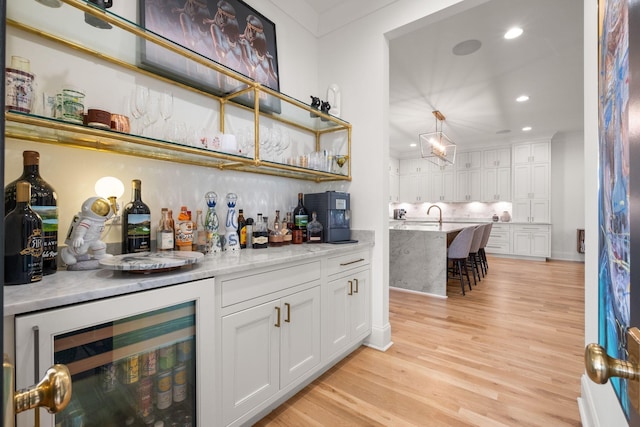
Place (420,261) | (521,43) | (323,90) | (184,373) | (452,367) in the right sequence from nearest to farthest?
(184,373)
(452,367)
(323,90)
(521,43)
(420,261)

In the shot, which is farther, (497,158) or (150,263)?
(497,158)

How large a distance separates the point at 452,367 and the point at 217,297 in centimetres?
182

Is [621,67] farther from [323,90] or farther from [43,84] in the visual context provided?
[323,90]

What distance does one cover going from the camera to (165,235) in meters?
1.58

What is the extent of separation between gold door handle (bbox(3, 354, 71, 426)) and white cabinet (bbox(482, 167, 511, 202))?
8650 millimetres

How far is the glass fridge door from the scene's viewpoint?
88 cm

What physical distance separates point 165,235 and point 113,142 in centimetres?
52

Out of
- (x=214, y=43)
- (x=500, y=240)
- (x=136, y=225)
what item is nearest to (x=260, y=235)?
(x=136, y=225)

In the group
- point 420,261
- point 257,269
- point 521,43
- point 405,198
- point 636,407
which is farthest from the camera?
point 405,198

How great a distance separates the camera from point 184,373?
1.27 meters

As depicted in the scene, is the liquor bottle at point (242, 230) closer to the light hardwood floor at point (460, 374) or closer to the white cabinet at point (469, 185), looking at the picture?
the light hardwood floor at point (460, 374)

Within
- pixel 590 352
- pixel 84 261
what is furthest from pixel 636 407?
pixel 84 261

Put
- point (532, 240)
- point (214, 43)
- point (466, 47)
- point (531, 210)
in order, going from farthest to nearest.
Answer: point (531, 210), point (532, 240), point (466, 47), point (214, 43)

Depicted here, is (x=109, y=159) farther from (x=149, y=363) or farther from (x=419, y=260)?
(x=419, y=260)
